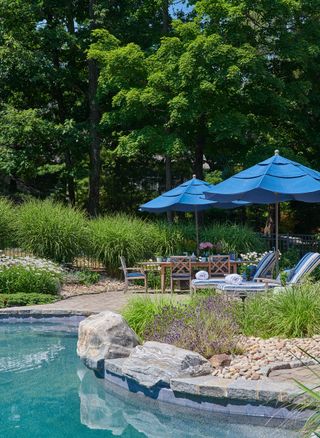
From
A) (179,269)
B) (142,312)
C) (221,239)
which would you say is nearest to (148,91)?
(221,239)

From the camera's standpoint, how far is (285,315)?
7.36 metres

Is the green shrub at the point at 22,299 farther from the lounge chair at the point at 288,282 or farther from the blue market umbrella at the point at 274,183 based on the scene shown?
the blue market umbrella at the point at 274,183

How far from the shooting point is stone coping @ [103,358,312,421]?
5.28m

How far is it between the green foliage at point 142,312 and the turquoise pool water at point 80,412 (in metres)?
0.86

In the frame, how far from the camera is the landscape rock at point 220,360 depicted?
6.29m

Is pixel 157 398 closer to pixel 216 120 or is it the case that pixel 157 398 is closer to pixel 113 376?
pixel 113 376

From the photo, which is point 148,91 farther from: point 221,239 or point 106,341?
point 106,341

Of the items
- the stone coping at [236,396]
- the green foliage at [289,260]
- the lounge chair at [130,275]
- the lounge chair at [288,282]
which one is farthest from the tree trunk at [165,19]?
the stone coping at [236,396]

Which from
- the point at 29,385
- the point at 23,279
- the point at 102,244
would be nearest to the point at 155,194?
the point at 102,244

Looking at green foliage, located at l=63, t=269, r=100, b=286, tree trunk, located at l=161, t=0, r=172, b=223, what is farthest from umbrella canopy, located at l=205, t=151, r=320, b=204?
tree trunk, located at l=161, t=0, r=172, b=223

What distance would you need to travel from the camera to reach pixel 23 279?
1212 centimetres

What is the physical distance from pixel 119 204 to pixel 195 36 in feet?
31.7

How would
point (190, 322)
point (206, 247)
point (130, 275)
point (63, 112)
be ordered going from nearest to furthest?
1. point (190, 322)
2. point (130, 275)
3. point (206, 247)
4. point (63, 112)

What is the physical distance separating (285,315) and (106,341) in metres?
2.21
